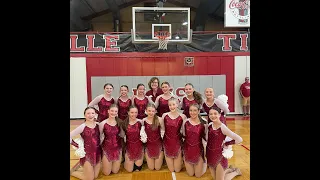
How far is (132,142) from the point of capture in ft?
13.3

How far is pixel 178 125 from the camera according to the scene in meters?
3.99

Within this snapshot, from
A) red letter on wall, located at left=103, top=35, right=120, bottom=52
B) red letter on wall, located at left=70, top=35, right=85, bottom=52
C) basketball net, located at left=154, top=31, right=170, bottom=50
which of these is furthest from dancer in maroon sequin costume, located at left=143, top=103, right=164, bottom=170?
red letter on wall, located at left=70, top=35, right=85, bottom=52

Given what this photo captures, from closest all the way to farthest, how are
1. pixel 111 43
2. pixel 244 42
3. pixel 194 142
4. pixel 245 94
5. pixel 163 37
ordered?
1. pixel 194 142
2. pixel 163 37
3. pixel 111 43
4. pixel 245 94
5. pixel 244 42

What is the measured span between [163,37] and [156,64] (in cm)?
105

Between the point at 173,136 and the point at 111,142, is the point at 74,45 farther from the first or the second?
the point at 173,136

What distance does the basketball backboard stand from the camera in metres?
8.17

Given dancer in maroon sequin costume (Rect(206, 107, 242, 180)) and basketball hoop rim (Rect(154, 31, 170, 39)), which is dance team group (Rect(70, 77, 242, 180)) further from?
basketball hoop rim (Rect(154, 31, 170, 39))

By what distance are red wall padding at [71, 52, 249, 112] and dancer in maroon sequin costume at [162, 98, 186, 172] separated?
5163mm

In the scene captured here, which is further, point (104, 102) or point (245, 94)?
point (245, 94)

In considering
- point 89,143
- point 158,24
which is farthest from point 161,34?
point 89,143

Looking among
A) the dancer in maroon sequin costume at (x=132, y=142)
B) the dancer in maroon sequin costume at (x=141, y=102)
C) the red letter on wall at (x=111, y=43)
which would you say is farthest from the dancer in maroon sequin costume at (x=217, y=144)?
the red letter on wall at (x=111, y=43)

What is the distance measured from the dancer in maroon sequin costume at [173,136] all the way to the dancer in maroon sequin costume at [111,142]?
751mm

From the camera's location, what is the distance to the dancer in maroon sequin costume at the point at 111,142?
392 cm
